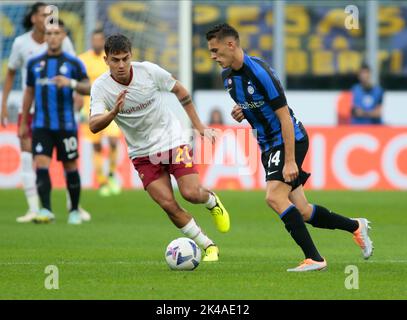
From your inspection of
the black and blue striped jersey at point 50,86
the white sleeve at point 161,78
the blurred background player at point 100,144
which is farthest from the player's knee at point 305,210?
the blurred background player at point 100,144

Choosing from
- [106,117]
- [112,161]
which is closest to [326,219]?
[106,117]

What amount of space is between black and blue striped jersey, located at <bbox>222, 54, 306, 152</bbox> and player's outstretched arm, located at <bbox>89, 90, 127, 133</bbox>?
0.85 m

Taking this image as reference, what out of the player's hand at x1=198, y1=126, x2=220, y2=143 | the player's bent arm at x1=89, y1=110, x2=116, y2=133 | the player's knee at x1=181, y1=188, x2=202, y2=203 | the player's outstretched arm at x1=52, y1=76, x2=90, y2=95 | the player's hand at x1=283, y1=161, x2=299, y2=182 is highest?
the player's outstretched arm at x1=52, y1=76, x2=90, y2=95

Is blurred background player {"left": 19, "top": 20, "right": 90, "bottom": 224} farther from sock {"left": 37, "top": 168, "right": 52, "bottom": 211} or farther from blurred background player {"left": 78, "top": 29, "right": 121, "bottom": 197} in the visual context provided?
blurred background player {"left": 78, "top": 29, "right": 121, "bottom": 197}

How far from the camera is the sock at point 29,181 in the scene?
47.3 ft

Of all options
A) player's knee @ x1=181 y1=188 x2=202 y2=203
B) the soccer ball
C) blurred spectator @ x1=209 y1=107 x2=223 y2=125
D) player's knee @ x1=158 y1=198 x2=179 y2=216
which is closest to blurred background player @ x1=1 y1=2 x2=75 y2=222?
player's knee @ x1=181 y1=188 x2=202 y2=203

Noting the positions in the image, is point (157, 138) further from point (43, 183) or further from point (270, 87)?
point (43, 183)

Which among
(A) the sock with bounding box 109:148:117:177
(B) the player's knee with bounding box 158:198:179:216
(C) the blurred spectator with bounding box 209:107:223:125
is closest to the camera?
(B) the player's knee with bounding box 158:198:179:216

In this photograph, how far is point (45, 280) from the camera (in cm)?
852

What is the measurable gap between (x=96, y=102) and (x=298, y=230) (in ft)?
6.52

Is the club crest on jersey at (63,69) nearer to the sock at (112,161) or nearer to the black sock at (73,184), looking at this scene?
the black sock at (73,184)

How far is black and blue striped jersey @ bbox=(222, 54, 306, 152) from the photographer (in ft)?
29.5

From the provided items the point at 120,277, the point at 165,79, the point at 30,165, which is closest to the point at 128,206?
the point at 30,165
